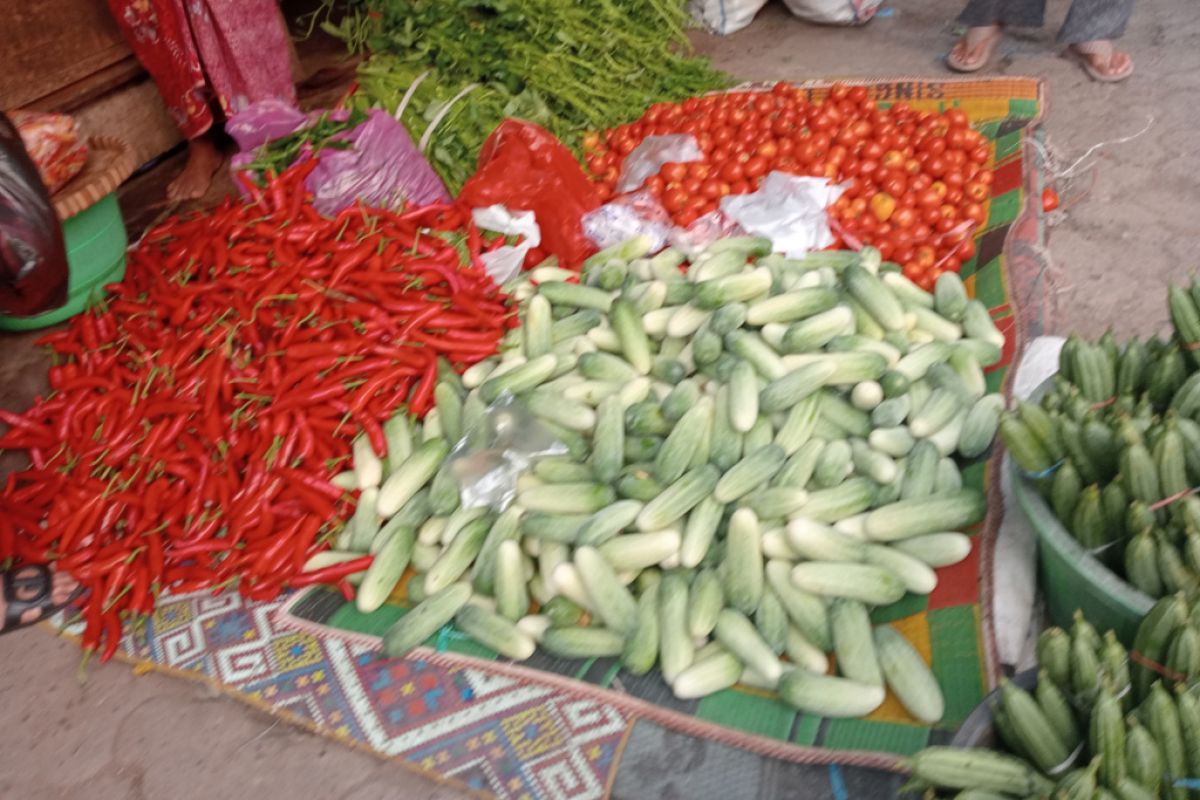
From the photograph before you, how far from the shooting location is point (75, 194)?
10.9ft

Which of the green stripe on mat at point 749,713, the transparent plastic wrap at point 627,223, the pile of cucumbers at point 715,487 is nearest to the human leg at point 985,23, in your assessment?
the transparent plastic wrap at point 627,223

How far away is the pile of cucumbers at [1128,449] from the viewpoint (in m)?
1.48

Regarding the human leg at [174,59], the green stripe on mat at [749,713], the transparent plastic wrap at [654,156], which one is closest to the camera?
the green stripe on mat at [749,713]

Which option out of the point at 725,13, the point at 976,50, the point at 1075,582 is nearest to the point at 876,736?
the point at 1075,582

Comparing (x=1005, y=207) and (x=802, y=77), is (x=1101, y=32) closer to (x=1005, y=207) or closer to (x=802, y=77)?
(x=802, y=77)

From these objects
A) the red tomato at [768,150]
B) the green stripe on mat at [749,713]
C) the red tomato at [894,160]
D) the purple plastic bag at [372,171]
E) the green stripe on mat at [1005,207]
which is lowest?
the green stripe on mat at [749,713]

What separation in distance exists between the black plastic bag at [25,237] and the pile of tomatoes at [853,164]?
198 centimetres

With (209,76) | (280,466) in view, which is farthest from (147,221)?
(280,466)

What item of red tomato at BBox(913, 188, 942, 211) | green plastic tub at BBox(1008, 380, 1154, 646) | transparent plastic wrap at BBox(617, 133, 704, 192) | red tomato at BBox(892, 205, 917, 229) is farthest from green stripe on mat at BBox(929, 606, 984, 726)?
transparent plastic wrap at BBox(617, 133, 704, 192)

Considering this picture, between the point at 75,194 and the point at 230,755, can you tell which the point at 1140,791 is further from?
the point at 75,194

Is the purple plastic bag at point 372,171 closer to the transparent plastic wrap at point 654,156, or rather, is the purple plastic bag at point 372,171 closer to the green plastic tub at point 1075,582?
the transparent plastic wrap at point 654,156

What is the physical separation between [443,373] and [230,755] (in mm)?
1141

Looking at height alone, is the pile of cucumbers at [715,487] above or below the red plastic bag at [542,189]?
below

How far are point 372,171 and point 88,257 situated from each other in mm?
1211
